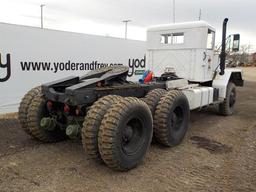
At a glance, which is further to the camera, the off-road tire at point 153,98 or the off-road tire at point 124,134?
the off-road tire at point 153,98

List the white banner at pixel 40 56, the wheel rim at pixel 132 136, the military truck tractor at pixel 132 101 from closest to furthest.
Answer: the military truck tractor at pixel 132 101 → the wheel rim at pixel 132 136 → the white banner at pixel 40 56

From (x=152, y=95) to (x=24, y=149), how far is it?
2.43m

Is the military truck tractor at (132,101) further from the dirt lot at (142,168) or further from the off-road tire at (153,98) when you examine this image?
the dirt lot at (142,168)

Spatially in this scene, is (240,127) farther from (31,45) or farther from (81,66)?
(31,45)

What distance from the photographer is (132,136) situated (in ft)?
14.4

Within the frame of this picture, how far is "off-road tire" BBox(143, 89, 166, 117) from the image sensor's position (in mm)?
4996

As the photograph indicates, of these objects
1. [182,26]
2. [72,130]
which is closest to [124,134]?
[72,130]

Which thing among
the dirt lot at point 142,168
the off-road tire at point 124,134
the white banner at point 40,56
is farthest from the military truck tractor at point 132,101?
the white banner at point 40,56

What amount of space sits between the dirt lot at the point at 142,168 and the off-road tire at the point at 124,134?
0.21 metres

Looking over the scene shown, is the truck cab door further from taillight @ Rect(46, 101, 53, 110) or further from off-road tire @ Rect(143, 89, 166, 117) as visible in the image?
taillight @ Rect(46, 101, 53, 110)

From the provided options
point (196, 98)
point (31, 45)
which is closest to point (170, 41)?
point (196, 98)

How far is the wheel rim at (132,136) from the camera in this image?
166 inches

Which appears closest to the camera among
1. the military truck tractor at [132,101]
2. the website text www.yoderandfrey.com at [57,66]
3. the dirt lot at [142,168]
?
the dirt lot at [142,168]

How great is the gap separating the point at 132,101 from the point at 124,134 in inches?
19.6
